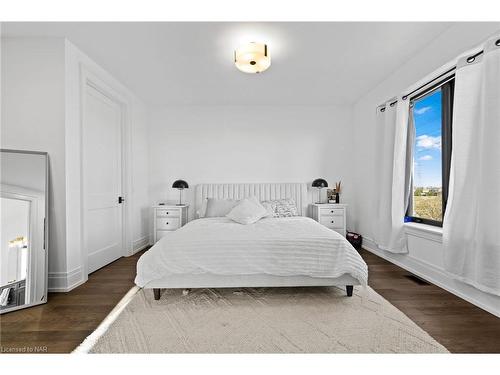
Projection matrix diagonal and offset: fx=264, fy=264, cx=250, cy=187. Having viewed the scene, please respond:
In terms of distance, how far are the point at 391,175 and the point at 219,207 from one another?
2.57m

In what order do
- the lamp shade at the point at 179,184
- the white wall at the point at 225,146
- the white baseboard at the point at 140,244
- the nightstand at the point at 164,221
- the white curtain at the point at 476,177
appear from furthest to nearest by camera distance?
1. the white wall at the point at 225,146
2. the lamp shade at the point at 179,184
3. the nightstand at the point at 164,221
4. the white baseboard at the point at 140,244
5. the white curtain at the point at 476,177

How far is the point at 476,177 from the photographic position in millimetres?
2344

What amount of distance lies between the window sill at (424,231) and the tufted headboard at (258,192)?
1.83m

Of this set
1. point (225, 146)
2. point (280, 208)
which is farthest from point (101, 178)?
point (280, 208)

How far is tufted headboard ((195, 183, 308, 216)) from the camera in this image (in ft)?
16.1

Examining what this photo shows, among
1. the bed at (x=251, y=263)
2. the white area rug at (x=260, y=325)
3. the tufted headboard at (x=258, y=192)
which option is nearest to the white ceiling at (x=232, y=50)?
the tufted headboard at (x=258, y=192)

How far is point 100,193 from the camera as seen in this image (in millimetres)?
3656

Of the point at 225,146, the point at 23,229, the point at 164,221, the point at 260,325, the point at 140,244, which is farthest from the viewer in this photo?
the point at 225,146

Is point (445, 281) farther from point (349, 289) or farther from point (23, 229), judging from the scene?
point (23, 229)

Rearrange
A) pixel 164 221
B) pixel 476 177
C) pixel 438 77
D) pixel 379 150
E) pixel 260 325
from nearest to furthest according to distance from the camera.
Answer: pixel 260 325, pixel 476 177, pixel 438 77, pixel 379 150, pixel 164 221

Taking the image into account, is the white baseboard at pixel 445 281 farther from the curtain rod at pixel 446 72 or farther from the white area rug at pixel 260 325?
the curtain rod at pixel 446 72

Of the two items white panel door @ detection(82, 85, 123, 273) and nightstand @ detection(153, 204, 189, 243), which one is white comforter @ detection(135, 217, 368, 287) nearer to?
white panel door @ detection(82, 85, 123, 273)

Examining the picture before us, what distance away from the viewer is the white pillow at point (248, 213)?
3.54 metres
